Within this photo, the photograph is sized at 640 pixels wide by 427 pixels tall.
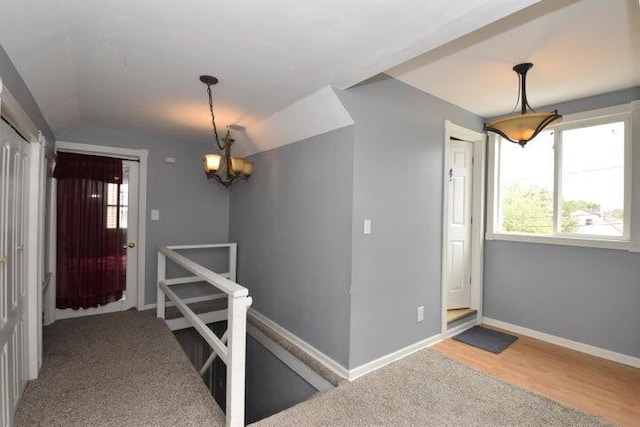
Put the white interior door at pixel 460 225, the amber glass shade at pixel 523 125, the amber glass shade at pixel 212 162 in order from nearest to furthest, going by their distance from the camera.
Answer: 1. the amber glass shade at pixel 523 125
2. the amber glass shade at pixel 212 162
3. the white interior door at pixel 460 225

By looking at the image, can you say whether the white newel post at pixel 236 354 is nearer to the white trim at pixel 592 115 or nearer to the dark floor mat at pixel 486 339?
the dark floor mat at pixel 486 339

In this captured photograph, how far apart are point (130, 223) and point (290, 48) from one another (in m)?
3.16

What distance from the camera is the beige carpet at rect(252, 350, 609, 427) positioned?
1956 mm

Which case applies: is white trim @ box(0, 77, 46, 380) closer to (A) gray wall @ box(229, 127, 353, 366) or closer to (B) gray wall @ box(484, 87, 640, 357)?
(A) gray wall @ box(229, 127, 353, 366)

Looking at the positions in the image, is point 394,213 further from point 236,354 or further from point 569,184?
point 569,184

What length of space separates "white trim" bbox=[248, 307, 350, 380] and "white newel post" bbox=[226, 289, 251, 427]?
0.93 metres

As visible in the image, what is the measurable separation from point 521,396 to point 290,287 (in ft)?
6.55

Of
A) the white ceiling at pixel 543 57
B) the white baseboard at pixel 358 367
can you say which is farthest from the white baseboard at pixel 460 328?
the white ceiling at pixel 543 57

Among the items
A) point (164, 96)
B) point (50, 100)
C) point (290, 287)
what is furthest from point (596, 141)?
point (50, 100)

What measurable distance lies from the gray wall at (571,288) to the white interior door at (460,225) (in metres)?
0.24

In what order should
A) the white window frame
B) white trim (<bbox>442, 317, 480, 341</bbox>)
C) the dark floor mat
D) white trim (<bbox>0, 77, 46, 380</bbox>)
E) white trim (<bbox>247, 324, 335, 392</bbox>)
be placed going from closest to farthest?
white trim (<bbox>0, 77, 46, 380</bbox>) → white trim (<bbox>247, 324, 335, 392</bbox>) → the white window frame → the dark floor mat → white trim (<bbox>442, 317, 480, 341</bbox>)

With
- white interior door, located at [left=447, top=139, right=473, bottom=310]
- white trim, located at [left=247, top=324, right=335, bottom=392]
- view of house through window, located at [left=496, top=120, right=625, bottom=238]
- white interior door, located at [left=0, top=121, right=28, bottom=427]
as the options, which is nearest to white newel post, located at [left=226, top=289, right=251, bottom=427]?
white trim, located at [left=247, top=324, right=335, bottom=392]

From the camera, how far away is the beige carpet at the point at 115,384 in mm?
1870

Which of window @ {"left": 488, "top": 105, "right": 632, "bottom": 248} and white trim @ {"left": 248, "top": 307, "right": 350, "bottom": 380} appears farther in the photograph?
window @ {"left": 488, "top": 105, "right": 632, "bottom": 248}
